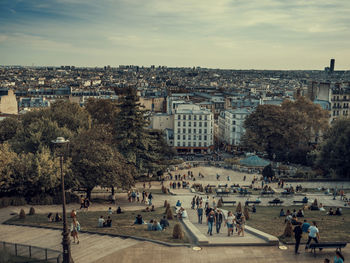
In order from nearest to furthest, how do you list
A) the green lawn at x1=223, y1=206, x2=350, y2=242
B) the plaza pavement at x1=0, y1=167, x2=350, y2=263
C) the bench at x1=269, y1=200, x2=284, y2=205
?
the plaza pavement at x1=0, y1=167, x2=350, y2=263, the green lawn at x1=223, y1=206, x2=350, y2=242, the bench at x1=269, y1=200, x2=284, y2=205

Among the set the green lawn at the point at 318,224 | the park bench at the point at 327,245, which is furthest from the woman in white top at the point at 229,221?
the park bench at the point at 327,245

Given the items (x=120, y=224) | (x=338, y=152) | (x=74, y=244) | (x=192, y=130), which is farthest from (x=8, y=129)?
(x=338, y=152)

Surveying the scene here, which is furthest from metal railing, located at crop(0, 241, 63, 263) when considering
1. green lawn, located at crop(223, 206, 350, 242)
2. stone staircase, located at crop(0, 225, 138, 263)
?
green lawn, located at crop(223, 206, 350, 242)

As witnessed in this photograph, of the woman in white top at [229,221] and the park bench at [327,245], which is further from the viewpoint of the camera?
the woman in white top at [229,221]

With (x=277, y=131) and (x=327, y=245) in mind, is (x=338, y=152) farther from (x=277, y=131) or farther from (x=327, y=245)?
(x=327, y=245)

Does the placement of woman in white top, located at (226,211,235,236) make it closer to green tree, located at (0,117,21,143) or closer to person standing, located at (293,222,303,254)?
person standing, located at (293,222,303,254)

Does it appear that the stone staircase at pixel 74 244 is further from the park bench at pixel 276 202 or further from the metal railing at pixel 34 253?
the park bench at pixel 276 202

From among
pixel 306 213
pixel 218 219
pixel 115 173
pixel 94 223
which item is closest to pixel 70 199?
pixel 115 173

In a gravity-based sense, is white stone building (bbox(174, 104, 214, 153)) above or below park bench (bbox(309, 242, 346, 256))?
below
